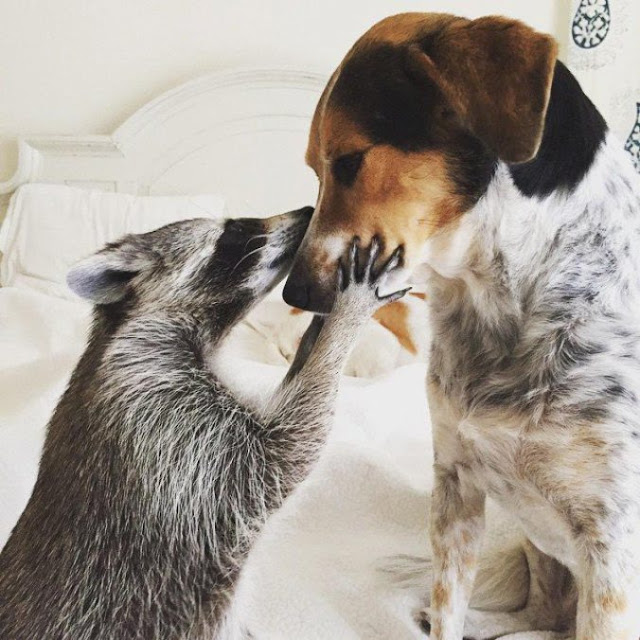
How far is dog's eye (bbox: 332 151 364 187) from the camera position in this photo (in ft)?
3.47

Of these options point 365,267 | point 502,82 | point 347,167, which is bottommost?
point 365,267

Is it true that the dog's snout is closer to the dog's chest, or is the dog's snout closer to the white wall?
the dog's chest

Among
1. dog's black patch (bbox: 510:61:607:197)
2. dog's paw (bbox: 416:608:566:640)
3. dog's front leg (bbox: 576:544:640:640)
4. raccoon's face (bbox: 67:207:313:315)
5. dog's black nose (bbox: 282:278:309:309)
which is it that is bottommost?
dog's paw (bbox: 416:608:566:640)

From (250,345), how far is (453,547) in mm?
1470

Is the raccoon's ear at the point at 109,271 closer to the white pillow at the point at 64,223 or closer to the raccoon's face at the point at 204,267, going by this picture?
the raccoon's face at the point at 204,267

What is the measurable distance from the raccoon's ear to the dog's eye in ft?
1.13

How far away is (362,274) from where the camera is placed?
1.07m

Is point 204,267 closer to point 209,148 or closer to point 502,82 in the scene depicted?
point 502,82

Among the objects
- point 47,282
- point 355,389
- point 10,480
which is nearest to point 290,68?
point 47,282

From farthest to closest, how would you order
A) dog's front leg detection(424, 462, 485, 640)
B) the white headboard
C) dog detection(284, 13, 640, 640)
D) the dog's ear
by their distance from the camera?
the white headboard, dog's front leg detection(424, 462, 485, 640), dog detection(284, 13, 640, 640), the dog's ear

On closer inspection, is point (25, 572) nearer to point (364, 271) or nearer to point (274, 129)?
point (364, 271)

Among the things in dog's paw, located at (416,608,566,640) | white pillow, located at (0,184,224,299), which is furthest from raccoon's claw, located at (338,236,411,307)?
white pillow, located at (0,184,224,299)

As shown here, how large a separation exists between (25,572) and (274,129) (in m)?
2.49

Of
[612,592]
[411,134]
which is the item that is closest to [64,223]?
[411,134]
